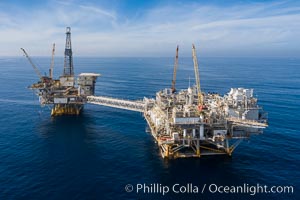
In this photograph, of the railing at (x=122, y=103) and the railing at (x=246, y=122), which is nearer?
the railing at (x=246, y=122)

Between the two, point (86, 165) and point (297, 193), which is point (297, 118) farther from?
point (86, 165)

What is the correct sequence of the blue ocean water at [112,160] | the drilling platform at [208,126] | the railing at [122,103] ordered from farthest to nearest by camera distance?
1. the railing at [122,103]
2. the drilling platform at [208,126]
3. the blue ocean water at [112,160]

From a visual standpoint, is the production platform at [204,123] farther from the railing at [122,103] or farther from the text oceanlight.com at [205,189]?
the text oceanlight.com at [205,189]

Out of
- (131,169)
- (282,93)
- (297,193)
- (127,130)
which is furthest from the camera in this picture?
(282,93)

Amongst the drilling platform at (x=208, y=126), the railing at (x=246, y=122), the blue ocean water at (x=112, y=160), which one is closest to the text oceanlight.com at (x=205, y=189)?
the blue ocean water at (x=112, y=160)

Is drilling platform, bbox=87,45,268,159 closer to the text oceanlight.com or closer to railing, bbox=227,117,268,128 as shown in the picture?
railing, bbox=227,117,268,128

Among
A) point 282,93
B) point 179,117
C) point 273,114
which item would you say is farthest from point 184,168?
point 282,93

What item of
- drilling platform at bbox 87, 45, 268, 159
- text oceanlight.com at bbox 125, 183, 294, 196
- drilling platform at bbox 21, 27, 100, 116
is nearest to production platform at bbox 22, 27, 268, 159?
drilling platform at bbox 87, 45, 268, 159

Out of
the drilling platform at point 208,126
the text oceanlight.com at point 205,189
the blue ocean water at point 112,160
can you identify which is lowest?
the text oceanlight.com at point 205,189
